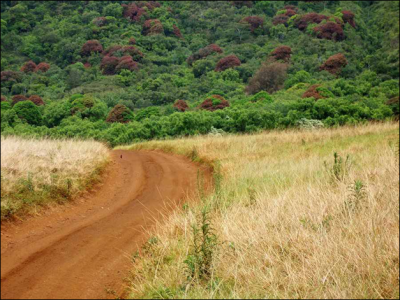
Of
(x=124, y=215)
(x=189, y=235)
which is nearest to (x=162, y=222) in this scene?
(x=124, y=215)

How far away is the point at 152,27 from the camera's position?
271 feet

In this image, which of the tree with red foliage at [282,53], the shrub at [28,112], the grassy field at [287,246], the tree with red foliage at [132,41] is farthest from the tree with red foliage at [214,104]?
the tree with red foliage at [132,41]

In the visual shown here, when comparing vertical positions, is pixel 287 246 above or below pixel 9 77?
above

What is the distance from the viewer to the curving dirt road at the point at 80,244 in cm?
391

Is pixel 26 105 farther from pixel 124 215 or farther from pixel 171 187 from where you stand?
pixel 124 215

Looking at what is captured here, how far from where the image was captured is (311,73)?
47000mm

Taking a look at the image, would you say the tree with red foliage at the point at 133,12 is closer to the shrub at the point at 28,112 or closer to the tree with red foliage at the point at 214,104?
the tree with red foliage at the point at 214,104

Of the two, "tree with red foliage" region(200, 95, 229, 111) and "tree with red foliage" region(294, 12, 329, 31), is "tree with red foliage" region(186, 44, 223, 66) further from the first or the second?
"tree with red foliage" region(200, 95, 229, 111)

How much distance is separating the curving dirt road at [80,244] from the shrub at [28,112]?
96.9ft

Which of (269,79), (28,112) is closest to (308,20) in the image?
(269,79)

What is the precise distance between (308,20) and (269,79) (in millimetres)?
27513

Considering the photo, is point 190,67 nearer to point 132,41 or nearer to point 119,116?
point 132,41

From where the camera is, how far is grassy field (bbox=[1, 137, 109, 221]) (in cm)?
596

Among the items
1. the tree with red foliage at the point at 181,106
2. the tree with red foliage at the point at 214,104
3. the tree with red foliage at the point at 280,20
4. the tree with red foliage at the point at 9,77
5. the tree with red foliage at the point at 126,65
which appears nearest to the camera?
the tree with red foliage at the point at 214,104
